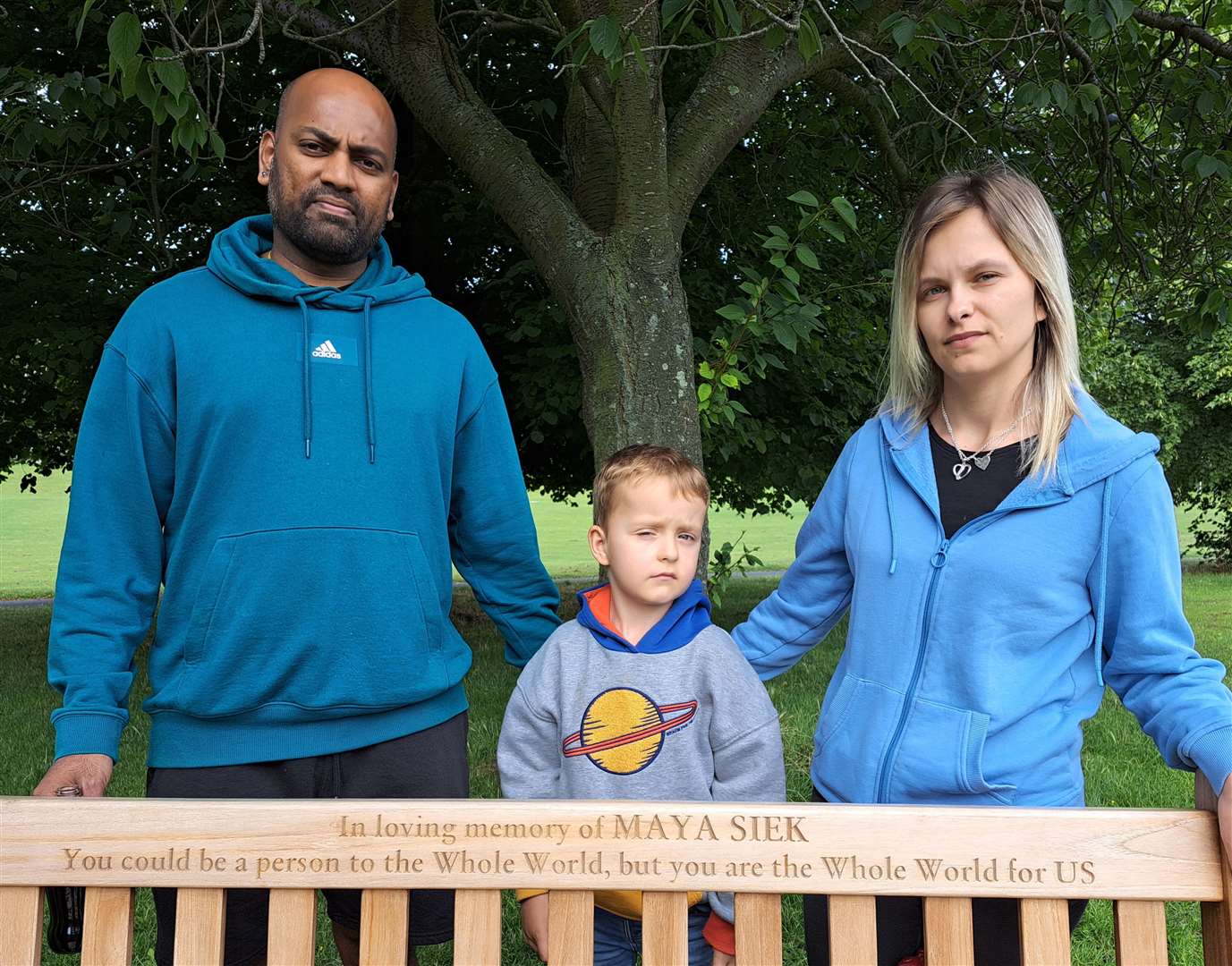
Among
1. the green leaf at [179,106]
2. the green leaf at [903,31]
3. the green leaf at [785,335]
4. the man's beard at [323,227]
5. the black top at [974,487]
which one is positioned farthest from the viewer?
the green leaf at [785,335]

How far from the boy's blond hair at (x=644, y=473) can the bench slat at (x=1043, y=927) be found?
846 mm

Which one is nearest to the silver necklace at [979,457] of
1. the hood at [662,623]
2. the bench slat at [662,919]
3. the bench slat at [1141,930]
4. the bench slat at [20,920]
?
the hood at [662,623]

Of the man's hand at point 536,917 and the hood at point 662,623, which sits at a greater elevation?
the hood at point 662,623

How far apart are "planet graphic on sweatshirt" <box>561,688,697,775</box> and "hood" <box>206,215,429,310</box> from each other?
0.86 metres

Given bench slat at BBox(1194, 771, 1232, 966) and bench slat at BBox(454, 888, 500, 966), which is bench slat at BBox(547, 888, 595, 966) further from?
bench slat at BBox(1194, 771, 1232, 966)

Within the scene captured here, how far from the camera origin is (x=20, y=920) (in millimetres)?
1674

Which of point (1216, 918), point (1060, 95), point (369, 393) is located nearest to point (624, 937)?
point (1216, 918)

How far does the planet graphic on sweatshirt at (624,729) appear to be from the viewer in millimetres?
1903

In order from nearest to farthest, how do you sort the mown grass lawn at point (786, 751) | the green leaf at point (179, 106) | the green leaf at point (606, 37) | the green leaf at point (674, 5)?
the green leaf at point (606, 37) < the green leaf at point (674, 5) < the green leaf at point (179, 106) < the mown grass lawn at point (786, 751)

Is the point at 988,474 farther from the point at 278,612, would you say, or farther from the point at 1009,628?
the point at 278,612

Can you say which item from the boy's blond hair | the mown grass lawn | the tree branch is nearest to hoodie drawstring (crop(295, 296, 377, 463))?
the boy's blond hair

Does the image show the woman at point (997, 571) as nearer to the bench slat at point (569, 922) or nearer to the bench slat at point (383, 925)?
the bench slat at point (569, 922)

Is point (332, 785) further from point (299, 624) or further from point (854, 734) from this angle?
point (854, 734)

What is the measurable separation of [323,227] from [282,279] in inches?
4.8
